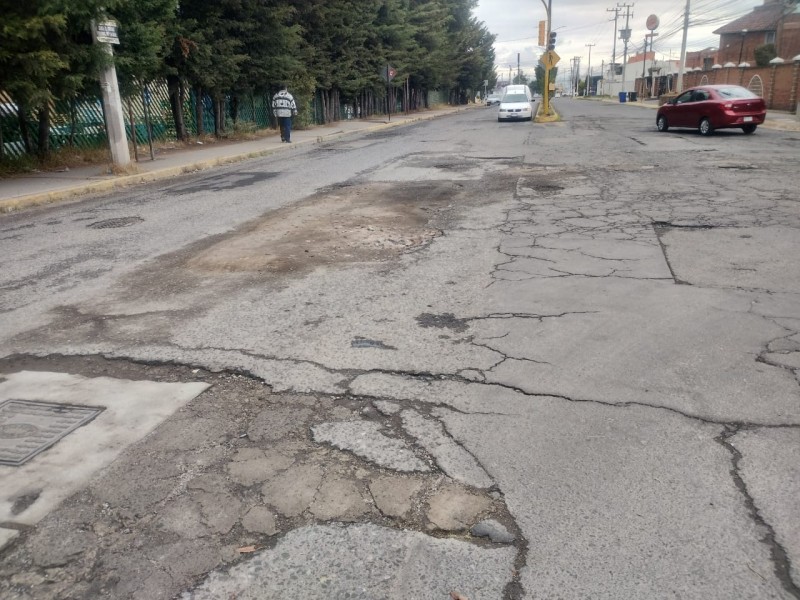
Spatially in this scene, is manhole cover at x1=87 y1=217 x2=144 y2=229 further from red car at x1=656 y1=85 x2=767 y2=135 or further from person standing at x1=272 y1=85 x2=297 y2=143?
red car at x1=656 y1=85 x2=767 y2=135

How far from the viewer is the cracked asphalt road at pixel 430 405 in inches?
94.0

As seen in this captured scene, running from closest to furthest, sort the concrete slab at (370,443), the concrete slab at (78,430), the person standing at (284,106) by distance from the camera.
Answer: the concrete slab at (78,430)
the concrete slab at (370,443)
the person standing at (284,106)

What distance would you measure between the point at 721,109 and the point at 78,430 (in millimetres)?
20698

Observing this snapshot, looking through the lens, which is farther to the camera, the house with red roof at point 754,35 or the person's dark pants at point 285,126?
the house with red roof at point 754,35

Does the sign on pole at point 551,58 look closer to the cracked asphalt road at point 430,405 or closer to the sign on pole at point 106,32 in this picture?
the sign on pole at point 106,32

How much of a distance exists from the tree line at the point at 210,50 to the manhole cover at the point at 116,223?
4448mm

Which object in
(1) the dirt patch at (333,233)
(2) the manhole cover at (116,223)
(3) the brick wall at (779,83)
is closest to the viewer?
(1) the dirt patch at (333,233)

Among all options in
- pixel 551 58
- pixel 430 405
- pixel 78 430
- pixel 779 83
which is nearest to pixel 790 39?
pixel 779 83

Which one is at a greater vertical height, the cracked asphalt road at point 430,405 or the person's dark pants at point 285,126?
the person's dark pants at point 285,126

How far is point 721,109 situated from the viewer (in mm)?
19031

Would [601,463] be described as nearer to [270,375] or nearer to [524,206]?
[270,375]

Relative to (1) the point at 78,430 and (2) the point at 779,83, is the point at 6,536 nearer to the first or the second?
(1) the point at 78,430

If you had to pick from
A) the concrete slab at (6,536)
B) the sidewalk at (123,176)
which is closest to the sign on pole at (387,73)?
the sidewalk at (123,176)

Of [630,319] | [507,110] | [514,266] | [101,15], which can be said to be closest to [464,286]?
[514,266]
